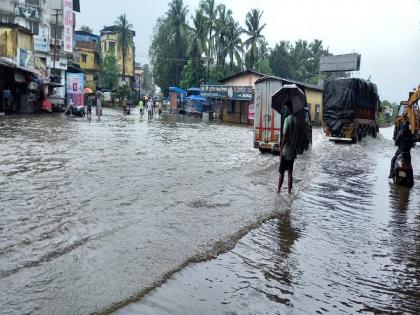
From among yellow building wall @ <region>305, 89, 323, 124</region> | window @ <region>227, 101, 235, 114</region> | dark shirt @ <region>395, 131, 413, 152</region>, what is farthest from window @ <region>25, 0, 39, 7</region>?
dark shirt @ <region>395, 131, 413, 152</region>

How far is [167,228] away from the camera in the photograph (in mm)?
5855

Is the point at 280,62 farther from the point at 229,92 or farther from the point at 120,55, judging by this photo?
the point at 229,92

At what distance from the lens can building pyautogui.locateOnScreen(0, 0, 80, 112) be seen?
4262cm

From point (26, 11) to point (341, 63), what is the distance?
3890cm

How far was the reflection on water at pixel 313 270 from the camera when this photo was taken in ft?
12.6

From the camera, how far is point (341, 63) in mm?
57406

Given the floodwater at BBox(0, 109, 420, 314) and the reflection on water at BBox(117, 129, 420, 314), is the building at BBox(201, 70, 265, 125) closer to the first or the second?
the floodwater at BBox(0, 109, 420, 314)

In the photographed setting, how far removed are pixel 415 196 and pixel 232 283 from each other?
6.74 m

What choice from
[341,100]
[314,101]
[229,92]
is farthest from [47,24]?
[341,100]

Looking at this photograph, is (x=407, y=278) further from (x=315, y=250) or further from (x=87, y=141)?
(x=87, y=141)

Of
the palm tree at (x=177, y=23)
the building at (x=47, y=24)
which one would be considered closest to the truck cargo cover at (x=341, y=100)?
the building at (x=47, y=24)

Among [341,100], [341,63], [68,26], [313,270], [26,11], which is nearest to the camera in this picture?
[313,270]

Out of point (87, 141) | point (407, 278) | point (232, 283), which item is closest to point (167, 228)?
point (232, 283)

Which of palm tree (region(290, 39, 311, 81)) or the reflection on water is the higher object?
palm tree (region(290, 39, 311, 81))
